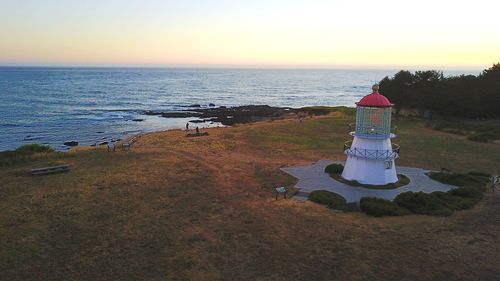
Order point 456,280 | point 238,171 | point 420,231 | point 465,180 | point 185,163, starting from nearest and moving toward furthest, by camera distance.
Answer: point 456,280 → point 420,231 → point 465,180 → point 238,171 → point 185,163

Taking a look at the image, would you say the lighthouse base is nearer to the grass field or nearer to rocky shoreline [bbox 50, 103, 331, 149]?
the grass field

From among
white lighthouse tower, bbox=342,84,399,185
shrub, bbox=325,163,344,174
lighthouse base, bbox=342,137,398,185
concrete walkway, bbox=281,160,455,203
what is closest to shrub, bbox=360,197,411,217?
concrete walkway, bbox=281,160,455,203

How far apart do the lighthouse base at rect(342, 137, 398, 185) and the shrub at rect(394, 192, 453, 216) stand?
2.26 m

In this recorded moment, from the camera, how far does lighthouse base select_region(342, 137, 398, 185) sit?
1997 cm

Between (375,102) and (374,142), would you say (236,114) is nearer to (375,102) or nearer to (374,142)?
(374,142)

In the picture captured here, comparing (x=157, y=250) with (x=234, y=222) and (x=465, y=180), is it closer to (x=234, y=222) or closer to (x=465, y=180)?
(x=234, y=222)

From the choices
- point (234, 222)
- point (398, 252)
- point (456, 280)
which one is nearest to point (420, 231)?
point (398, 252)

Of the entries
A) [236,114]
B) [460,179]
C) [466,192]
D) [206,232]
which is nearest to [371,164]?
[466,192]

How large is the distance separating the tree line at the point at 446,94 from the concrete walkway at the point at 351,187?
99.1 ft

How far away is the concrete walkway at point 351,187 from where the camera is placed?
62.2ft

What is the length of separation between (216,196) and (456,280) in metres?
10.4

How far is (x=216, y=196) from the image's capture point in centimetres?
1875

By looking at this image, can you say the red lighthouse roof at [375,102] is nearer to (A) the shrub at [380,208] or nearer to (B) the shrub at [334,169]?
(B) the shrub at [334,169]

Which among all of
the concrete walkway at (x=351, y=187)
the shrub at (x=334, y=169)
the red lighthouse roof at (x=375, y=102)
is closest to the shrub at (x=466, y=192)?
the concrete walkway at (x=351, y=187)
